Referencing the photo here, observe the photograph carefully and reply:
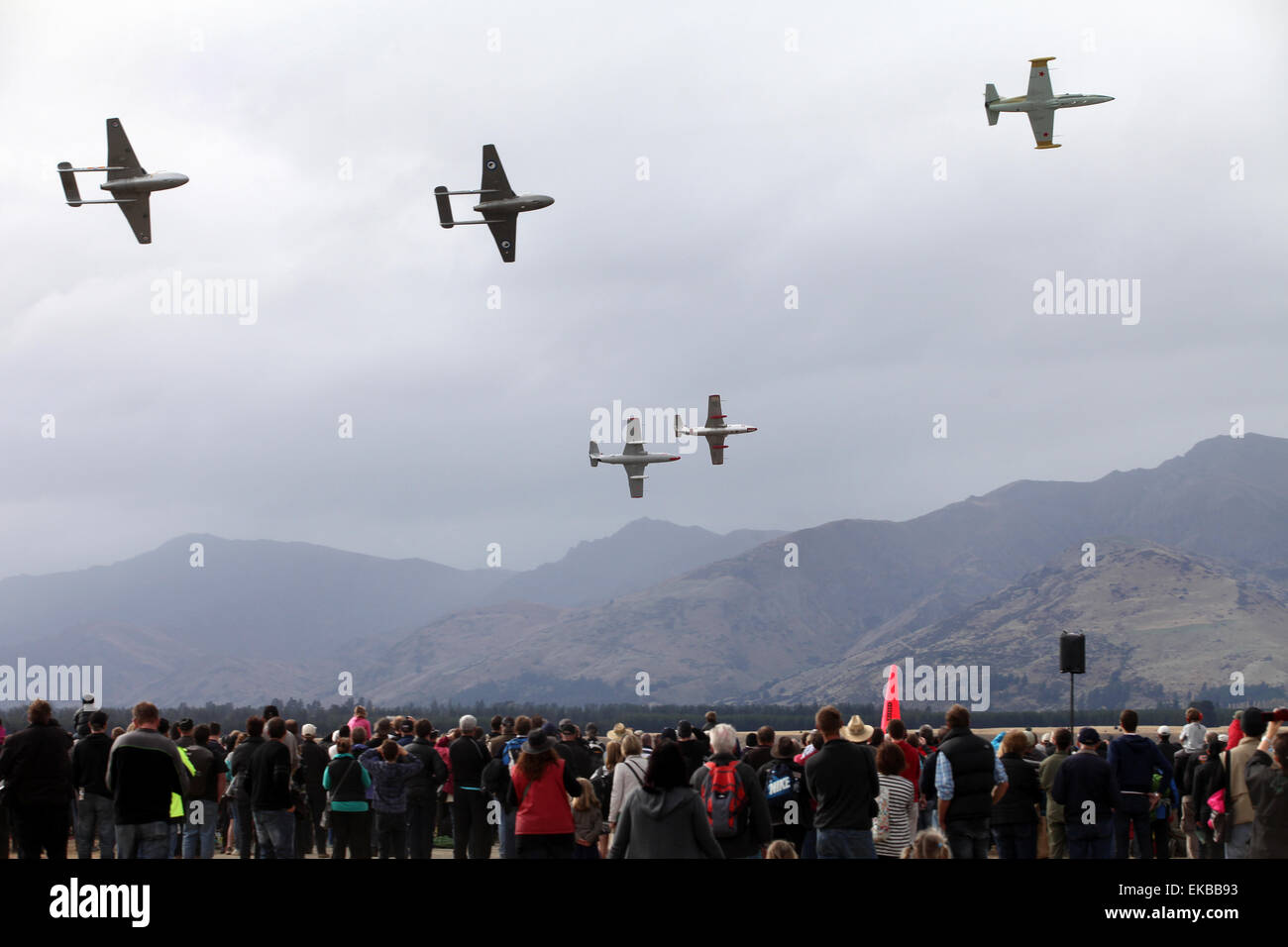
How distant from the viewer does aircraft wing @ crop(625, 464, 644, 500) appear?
63866 millimetres

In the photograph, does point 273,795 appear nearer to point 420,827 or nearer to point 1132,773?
point 420,827

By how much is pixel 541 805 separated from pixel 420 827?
570cm

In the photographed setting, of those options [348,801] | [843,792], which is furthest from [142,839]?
[843,792]

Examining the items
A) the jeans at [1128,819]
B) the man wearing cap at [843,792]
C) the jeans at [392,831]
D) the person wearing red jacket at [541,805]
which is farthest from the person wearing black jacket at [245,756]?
the jeans at [1128,819]

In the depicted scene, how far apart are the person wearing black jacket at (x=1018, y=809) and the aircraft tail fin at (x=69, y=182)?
104 ft

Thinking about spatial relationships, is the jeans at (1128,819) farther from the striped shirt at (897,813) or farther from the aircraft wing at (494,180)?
the aircraft wing at (494,180)

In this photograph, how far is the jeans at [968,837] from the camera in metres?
13.0

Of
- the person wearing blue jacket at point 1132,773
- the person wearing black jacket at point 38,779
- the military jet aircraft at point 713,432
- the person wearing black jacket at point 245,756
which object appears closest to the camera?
the person wearing black jacket at point 38,779

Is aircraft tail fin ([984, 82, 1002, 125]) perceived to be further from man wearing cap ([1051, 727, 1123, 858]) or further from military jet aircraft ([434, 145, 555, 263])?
man wearing cap ([1051, 727, 1123, 858])

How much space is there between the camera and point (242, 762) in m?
15.8

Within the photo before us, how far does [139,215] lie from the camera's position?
125ft

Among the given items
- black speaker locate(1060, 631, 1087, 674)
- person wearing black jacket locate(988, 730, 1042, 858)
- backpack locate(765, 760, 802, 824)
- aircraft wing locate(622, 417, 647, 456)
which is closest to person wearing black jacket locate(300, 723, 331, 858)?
backpack locate(765, 760, 802, 824)
